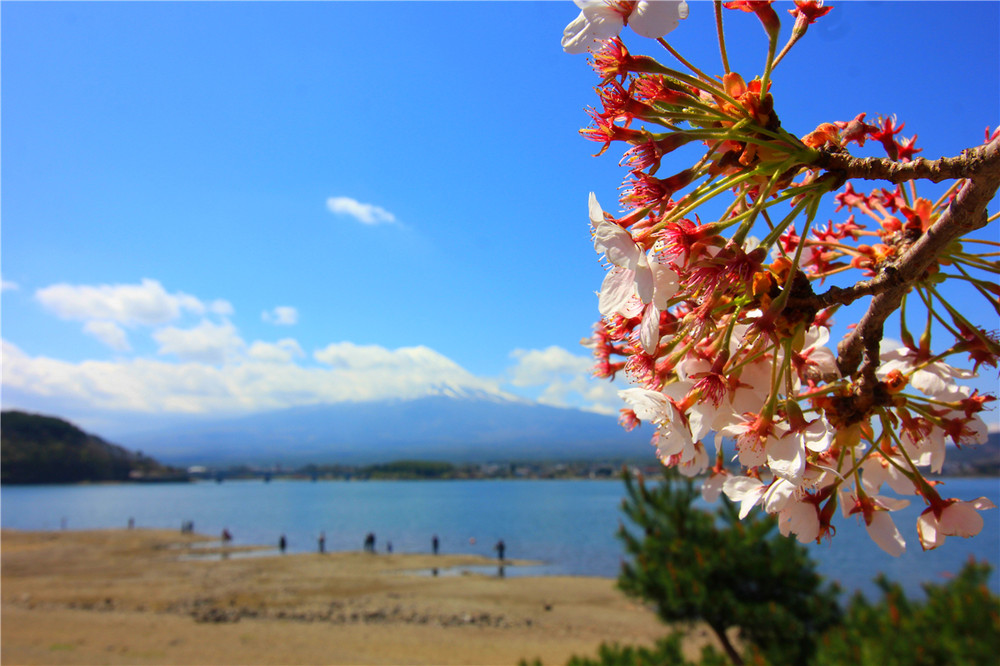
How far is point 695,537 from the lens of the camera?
9477 millimetres

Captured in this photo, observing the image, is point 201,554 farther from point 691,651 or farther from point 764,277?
point 764,277

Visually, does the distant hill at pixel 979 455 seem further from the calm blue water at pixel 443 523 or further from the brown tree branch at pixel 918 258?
the calm blue water at pixel 443 523

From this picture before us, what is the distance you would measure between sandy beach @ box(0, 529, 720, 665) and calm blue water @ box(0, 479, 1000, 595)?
204 inches

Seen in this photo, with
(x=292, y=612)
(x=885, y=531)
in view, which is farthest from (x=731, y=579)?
(x=292, y=612)

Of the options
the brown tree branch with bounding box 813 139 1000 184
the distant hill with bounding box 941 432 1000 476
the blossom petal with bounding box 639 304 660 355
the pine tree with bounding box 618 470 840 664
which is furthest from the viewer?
the pine tree with bounding box 618 470 840 664

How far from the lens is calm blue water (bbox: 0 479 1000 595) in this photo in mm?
34500

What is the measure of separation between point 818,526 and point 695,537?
9327mm

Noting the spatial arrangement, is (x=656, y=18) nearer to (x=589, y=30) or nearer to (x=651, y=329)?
(x=589, y=30)

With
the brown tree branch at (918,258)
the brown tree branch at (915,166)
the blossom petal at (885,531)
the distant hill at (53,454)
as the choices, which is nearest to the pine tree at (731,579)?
the blossom petal at (885,531)

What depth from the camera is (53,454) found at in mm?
97750

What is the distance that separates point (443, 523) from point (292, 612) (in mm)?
40250

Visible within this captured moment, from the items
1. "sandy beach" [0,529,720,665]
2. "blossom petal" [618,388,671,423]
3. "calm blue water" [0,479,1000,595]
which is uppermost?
"blossom petal" [618,388,671,423]

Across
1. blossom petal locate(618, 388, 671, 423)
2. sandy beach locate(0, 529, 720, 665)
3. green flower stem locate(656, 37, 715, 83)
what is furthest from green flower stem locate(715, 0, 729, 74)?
sandy beach locate(0, 529, 720, 665)

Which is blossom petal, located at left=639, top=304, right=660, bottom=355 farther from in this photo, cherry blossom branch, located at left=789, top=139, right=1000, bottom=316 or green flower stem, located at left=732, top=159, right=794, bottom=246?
cherry blossom branch, located at left=789, top=139, right=1000, bottom=316
